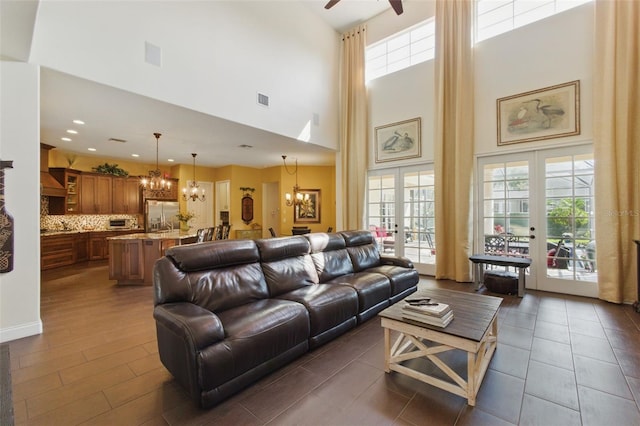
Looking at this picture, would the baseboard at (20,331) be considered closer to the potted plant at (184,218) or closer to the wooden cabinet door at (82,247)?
the potted plant at (184,218)

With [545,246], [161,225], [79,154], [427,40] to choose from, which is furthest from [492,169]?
[79,154]

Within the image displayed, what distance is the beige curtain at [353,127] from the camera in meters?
6.41

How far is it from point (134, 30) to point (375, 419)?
4.86m

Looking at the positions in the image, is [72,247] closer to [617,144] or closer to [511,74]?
[511,74]

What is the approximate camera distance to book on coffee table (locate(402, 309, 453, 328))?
1981 millimetres

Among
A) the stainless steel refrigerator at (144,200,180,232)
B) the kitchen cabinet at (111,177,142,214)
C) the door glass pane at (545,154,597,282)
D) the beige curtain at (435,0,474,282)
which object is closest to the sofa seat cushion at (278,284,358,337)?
the beige curtain at (435,0,474,282)

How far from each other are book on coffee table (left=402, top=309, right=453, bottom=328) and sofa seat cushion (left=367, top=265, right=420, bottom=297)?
151 centimetres

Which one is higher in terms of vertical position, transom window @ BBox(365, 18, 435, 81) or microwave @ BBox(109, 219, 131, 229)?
transom window @ BBox(365, 18, 435, 81)

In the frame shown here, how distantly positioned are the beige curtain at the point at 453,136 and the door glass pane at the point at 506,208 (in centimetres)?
35

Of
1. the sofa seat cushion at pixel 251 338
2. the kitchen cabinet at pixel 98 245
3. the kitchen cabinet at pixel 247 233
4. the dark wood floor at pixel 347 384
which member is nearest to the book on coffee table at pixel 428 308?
the dark wood floor at pixel 347 384

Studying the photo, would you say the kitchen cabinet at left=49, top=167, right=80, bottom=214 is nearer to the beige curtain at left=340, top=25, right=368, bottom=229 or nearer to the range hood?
the range hood

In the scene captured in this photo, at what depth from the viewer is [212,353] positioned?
5.85ft

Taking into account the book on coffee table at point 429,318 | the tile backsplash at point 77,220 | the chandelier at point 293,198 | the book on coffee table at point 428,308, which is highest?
the chandelier at point 293,198

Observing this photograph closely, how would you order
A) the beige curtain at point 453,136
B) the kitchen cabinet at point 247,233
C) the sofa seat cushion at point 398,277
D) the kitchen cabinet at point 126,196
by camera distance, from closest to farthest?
1. the sofa seat cushion at point 398,277
2. the beige curtain at point 453,136
3. the kitchen cabinet at point 126,196
4. the kitchen cabinet at point 247,233
